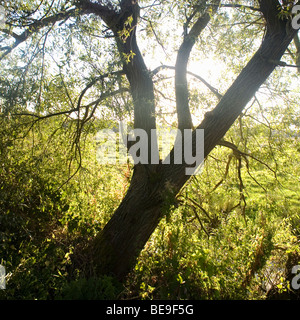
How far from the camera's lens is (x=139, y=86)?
350 centimetres

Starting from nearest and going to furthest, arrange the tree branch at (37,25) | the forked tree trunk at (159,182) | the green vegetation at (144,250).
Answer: the green vegetation at (144,250)
the forked tree trunk at (159,182)
the tree branch at (37,25)

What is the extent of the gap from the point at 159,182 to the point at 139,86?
1401mm

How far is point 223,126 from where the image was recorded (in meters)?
3.08

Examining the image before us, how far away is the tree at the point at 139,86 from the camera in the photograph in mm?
2969

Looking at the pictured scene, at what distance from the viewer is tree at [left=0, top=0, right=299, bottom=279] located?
9.74 ft

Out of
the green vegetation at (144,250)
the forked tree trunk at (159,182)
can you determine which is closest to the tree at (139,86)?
the forked tree trunk at (159,182)

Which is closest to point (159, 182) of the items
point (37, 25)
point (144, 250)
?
point (144, 250)

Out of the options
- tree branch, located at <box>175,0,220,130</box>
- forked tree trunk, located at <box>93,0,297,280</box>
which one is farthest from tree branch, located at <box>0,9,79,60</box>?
forked tree trunk, located at <box>93,0,297,280</box>

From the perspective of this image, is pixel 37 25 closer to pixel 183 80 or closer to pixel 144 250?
pixel 183 80

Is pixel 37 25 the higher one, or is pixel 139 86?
pixel 37 25

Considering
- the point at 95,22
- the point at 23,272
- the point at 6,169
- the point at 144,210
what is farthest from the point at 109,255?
the point at 95,22

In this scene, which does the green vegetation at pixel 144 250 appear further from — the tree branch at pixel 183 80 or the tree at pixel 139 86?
the tree branch at pixel 183 80

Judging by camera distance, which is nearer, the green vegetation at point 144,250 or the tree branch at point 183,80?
the green vegetation at point 144,250

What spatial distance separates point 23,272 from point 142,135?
2.22 meters
